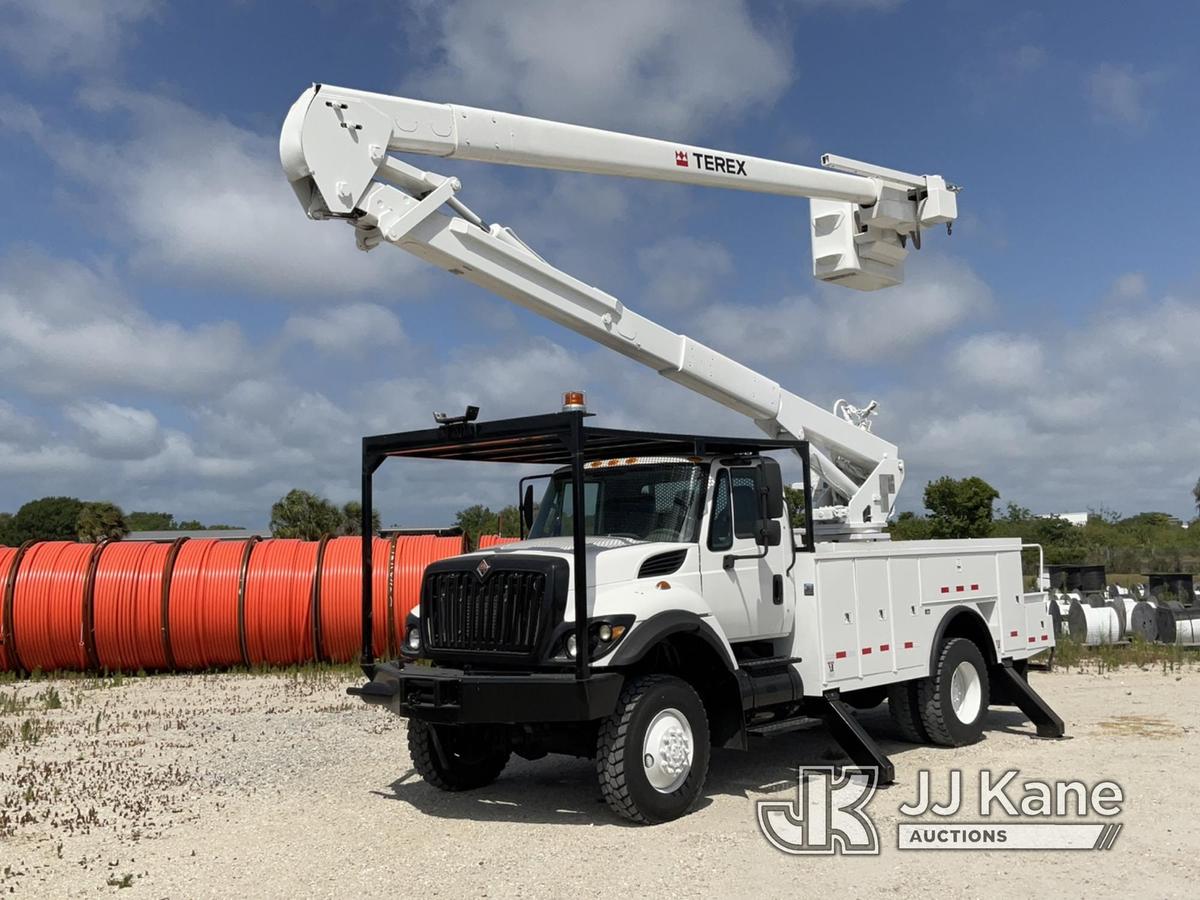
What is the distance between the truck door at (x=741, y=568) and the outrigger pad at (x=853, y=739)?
0.75 meters

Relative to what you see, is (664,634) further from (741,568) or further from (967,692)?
(967,692)

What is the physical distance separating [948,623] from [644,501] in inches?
147

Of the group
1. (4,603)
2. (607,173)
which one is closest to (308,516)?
(4,603)

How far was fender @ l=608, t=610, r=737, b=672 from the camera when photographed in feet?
25.4

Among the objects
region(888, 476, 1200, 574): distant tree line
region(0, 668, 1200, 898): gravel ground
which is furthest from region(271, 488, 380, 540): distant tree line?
region(0, 668, 1200, 898): gravel ground

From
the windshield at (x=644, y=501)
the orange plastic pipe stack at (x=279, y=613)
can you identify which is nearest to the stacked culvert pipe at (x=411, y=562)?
the orange plastic pipe stack at (x=279, y=613)

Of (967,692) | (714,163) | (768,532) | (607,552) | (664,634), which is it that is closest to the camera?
(664,634)

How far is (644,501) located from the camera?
30.3 ft

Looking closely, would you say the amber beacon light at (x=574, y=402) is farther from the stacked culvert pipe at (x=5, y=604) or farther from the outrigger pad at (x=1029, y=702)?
the stacked culvert pipe at (x=5, y=604)

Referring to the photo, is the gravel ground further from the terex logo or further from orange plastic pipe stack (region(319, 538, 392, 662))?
the terex logo

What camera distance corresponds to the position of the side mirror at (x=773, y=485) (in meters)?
8.96

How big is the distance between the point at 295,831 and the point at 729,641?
3468 mm

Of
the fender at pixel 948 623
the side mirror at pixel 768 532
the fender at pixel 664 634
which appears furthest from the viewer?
the fender at pixel 948 623

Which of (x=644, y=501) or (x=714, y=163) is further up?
(x=714, y=163)
